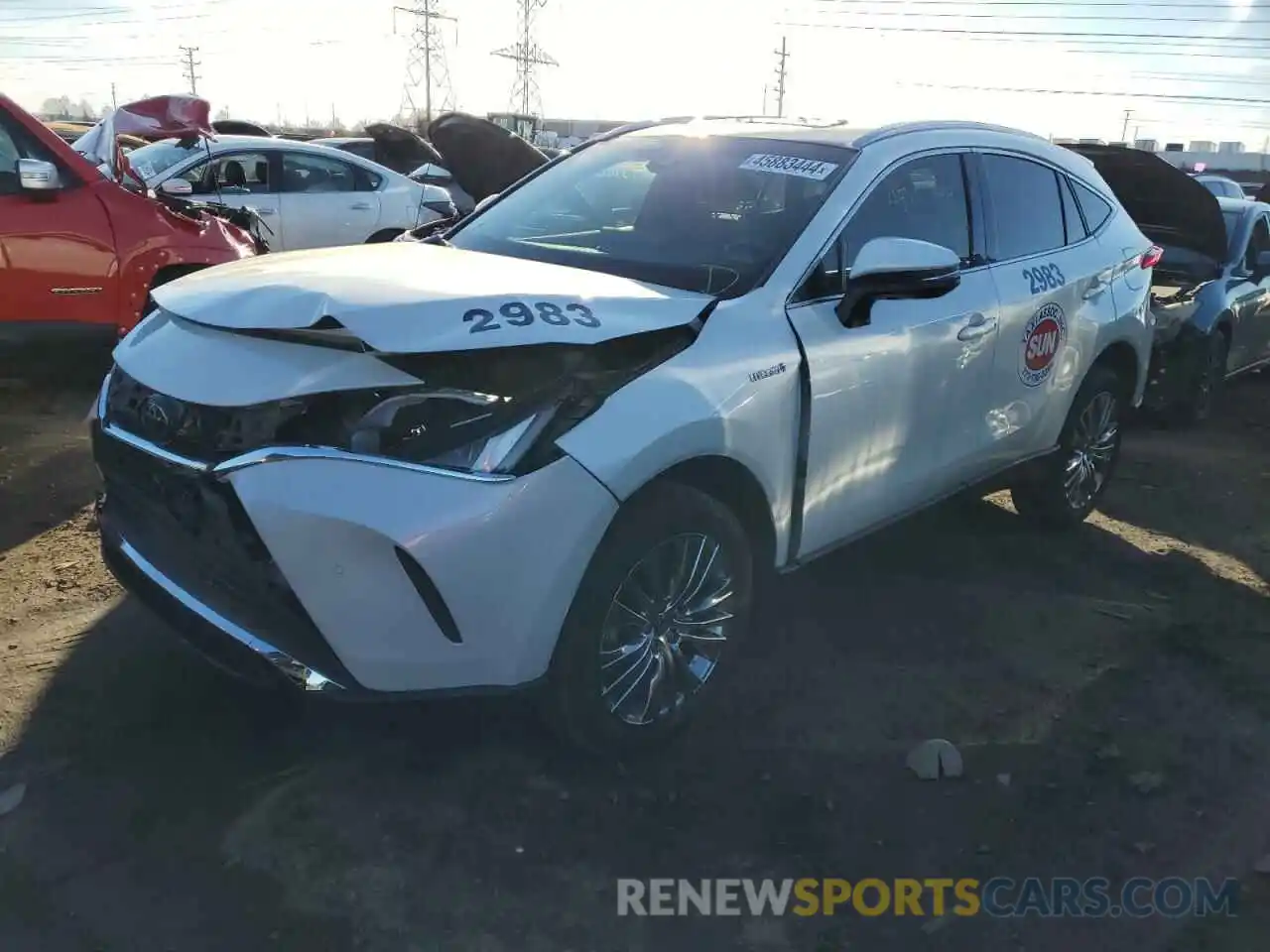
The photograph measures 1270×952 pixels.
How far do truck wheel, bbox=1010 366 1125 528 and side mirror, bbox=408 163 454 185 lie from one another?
27.1 ft

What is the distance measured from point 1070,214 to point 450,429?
358 centimetres

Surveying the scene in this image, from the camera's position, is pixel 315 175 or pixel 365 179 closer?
pixel 315 175

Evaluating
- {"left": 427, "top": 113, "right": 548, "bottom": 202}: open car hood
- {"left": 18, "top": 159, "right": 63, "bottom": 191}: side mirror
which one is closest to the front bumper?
{"left": 18, "top": 159, "right": 63, "bottom": 191}: side mirror

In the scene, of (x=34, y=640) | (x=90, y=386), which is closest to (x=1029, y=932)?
(x=34, y=640)

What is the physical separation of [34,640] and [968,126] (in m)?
4.01

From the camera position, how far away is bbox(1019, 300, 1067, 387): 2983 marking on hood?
4512mm

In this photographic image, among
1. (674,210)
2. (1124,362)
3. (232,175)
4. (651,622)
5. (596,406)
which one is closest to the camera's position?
(596,406)

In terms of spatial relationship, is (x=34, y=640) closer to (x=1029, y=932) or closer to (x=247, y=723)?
(x=247, y=723)

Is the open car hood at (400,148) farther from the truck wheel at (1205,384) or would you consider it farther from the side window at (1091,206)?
the side window at (1091,206)

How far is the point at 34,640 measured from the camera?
371 cm

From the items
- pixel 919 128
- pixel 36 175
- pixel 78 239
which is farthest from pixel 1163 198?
pixel 36 175

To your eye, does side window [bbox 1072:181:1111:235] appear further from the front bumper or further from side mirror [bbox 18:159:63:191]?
side mirror [bbox 18:159:63:191]

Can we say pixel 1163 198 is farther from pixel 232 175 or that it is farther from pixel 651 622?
pixel 232 175

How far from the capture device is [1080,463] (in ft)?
17.5
